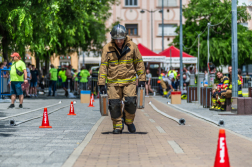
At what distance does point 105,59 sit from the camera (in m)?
8.55

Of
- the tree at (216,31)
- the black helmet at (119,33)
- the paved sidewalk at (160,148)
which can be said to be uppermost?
the tree at (216,31)

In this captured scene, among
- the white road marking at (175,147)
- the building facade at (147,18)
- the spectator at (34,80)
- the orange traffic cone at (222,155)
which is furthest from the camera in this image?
the building facade at (147,18)

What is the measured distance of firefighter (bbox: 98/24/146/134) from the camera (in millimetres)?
8508

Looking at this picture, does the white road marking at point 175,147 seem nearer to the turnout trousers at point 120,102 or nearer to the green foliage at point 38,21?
the turnout trousers at point 120,102

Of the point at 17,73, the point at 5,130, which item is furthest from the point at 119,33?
the point at 17,73

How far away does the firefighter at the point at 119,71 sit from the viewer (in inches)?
335

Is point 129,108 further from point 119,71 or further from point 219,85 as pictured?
point 219,85

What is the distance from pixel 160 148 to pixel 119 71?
2107 millimetres

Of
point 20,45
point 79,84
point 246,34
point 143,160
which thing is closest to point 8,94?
point 20,45

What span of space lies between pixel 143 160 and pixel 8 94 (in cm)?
1483

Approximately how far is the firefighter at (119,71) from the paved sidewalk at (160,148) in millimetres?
567

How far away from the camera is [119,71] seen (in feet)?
27.9

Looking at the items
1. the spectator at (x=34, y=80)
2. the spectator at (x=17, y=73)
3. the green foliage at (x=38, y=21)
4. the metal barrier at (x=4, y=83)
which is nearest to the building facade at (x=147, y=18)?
the green foliage at (x=38, y=21)

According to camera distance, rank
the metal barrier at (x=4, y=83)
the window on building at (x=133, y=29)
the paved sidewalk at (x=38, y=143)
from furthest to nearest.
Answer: the window on building at (x=133, y=29)
the metal barrier at (x=4, y=83)
the paved sidewalk at (x=38, y=143)
